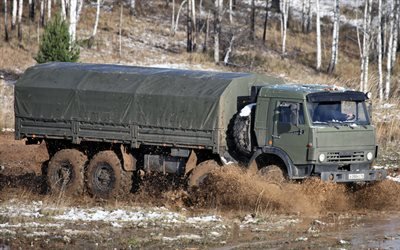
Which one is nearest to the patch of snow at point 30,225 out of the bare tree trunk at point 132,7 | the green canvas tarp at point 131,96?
the green canvas tarp at point 131,96

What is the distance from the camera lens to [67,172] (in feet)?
63.2

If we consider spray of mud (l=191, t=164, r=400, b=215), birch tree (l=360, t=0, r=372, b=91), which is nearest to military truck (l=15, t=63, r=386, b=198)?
spray of mud (l=191, t=164, r=400, b=215)

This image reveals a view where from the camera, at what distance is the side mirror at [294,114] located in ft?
56.9

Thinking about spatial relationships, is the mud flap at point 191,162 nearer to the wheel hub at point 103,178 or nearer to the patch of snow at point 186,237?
the wheel hub at point 103,178

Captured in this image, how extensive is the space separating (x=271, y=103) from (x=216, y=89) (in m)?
1.11

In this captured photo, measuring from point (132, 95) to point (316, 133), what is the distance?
3.84 meters

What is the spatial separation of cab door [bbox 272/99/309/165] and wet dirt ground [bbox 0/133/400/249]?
0.63 m

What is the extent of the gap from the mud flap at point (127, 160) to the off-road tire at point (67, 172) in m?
1.02

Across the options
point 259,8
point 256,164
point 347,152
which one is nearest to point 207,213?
point 256,164

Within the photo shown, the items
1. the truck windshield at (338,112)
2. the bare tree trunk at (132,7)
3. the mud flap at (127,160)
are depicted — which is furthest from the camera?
the bare tree trunk at (132,7)

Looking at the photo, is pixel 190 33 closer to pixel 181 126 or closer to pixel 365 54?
pixel 365 54

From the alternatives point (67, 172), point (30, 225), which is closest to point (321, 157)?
point (67, 172)

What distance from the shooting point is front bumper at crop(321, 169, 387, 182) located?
668 inches

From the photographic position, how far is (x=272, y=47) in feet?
192
